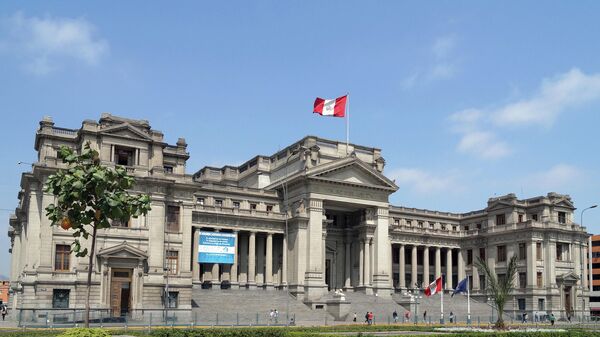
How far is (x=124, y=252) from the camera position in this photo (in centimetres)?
6669

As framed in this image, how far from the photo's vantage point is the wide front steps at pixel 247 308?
71488mm

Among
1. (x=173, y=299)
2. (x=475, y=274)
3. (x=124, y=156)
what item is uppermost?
(x=124, y=156)

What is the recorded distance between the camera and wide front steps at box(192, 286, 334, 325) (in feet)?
235

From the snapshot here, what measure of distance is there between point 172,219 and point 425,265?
52106 millimetres

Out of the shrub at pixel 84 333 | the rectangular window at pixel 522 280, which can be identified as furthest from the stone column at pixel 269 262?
the shrub at pixel 84 333

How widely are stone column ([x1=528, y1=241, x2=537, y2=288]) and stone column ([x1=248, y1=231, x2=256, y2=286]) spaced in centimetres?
4294

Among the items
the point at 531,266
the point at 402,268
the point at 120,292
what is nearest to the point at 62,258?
the point at 120,292

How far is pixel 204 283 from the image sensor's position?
87.2 meters

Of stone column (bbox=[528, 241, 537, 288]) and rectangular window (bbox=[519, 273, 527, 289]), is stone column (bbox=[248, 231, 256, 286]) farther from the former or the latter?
rectangular window (bbox=[519, 273, 527, 289])

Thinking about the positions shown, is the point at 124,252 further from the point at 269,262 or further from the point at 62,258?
the point at 269,262

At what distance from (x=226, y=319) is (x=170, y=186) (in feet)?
50.5

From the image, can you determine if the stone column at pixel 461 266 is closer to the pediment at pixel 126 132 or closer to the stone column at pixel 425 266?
the stone column at pixel 425 266

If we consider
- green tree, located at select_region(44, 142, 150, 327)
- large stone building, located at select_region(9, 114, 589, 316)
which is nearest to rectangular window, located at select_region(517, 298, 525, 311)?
large stone building, located at select_region(9, 114, 589, 316)

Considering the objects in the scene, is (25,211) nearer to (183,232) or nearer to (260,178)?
(183,232)
